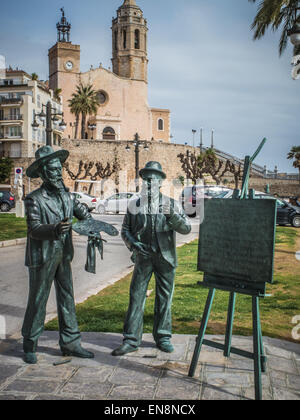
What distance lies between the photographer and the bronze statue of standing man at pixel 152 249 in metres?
4.56

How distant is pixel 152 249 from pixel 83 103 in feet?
188

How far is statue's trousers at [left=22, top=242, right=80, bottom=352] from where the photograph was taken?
430 centimetres

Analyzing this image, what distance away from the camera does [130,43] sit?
228 ft

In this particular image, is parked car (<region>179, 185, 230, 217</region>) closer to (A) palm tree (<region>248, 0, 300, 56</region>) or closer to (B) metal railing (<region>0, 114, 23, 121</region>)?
(A) palm tree (<region>248, 0, 300, 56</region>)

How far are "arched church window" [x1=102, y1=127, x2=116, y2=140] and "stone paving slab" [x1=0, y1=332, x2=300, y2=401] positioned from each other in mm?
61244

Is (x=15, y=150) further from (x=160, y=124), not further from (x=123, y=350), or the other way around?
(x=123, y=350)

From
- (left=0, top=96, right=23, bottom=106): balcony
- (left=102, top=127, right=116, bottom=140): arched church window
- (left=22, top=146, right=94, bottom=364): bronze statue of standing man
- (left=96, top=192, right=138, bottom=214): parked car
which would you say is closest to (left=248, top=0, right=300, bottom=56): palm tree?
(left=22, top=146, right=94, bottom=364): bronze statue of standing man

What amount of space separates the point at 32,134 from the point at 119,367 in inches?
1951

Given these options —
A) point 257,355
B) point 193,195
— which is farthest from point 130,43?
point 257,355

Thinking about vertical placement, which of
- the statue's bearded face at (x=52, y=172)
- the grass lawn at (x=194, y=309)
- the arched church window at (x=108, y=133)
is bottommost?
the grass lawn at (x=194, y=309)

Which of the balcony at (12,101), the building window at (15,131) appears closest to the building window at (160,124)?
the balcony at (12,101)

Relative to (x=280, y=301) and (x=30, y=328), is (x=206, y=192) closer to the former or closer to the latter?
(x=280, y=301)

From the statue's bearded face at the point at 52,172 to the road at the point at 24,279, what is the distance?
79.8 inches

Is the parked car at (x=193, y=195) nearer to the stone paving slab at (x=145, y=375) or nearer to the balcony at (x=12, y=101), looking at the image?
the stone paving slab at (x=145, y=375)
